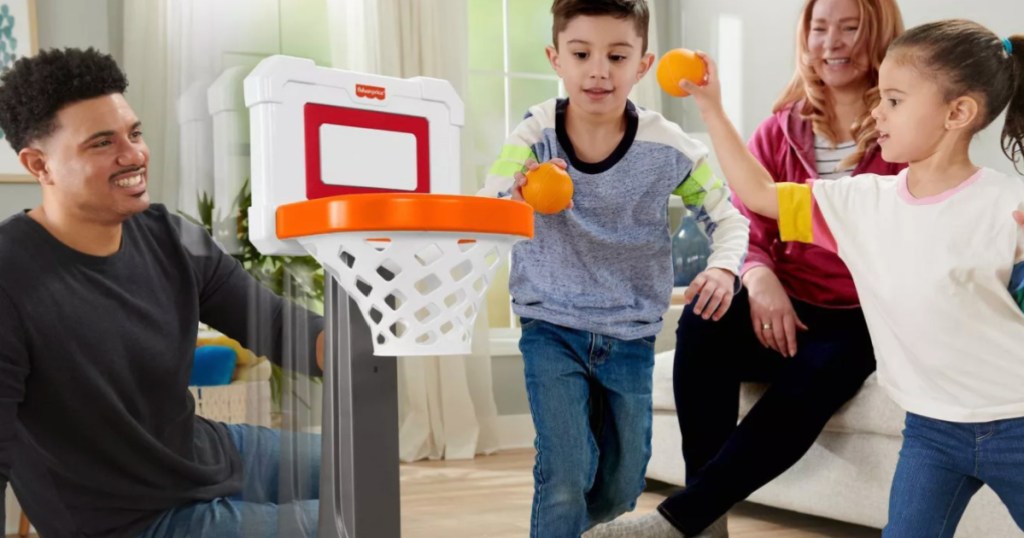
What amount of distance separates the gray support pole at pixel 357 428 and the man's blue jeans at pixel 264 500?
0.04 m

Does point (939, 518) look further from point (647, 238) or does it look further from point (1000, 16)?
point (1000, 16)

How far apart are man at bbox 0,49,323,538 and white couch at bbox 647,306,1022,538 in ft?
4.60

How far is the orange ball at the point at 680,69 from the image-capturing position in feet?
5.09

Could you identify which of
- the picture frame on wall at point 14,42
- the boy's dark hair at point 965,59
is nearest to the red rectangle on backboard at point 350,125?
the picture frame on wall at point 14,42

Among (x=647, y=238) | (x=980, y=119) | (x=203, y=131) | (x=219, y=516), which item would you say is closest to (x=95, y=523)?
(x=219, y=516)

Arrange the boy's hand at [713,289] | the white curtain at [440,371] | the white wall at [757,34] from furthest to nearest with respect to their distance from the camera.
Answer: the white curtain at [440,371]
the white wall at [757,34]
the boy's hand at [713,289]

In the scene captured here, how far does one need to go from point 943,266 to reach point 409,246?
757 millimetres

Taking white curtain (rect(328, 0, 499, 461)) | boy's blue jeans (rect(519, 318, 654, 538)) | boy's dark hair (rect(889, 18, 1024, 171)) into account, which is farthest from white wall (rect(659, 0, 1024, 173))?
boy's blue jeans (rect(519, 318, 654, 538))

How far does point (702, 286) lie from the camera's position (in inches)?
66.1

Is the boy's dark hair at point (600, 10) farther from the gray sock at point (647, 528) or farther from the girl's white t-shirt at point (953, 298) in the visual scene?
the gray sock at point (647, 528)

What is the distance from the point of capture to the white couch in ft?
6.57

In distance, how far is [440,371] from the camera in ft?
12.6

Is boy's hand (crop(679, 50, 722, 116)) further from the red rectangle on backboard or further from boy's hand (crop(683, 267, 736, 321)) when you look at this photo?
the red rectangle on backboard

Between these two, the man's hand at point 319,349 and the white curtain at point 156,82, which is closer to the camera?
the white curtain at point 156,82
